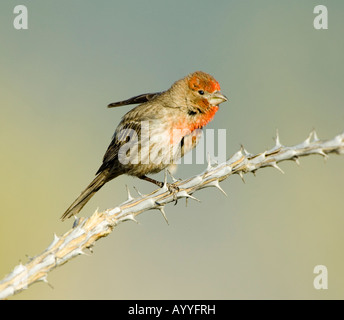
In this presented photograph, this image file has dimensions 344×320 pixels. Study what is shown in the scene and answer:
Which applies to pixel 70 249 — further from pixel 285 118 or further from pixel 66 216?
pixel 285 118

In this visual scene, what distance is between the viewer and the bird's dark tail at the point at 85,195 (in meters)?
5.40

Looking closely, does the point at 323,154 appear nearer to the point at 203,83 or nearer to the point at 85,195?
the point at 203,83

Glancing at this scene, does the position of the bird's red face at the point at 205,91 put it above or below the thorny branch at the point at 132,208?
above

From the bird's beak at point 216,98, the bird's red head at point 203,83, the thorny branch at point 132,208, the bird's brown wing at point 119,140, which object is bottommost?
the thorny branch at point 132,208

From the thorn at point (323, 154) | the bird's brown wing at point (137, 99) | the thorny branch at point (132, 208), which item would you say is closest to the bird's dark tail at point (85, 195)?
the bird's brown wing at point (137, 99)

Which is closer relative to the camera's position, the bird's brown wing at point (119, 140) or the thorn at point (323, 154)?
the thorn at point (323, 154)

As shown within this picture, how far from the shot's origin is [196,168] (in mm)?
6566

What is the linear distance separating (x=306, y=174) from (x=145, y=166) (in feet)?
8.61

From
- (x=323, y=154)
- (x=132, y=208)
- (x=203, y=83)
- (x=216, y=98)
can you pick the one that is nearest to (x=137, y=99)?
(x=203, y=83)

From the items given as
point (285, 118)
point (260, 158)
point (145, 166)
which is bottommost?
point (260, 158)

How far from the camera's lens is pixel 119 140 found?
589 centimetres

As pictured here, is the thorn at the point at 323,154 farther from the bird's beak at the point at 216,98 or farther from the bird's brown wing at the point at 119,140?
the bird's brown wing at the point at 119,140

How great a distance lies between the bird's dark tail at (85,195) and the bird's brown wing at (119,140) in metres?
0.09

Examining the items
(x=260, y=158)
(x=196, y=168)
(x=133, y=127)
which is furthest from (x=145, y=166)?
(x=260, y=158)
